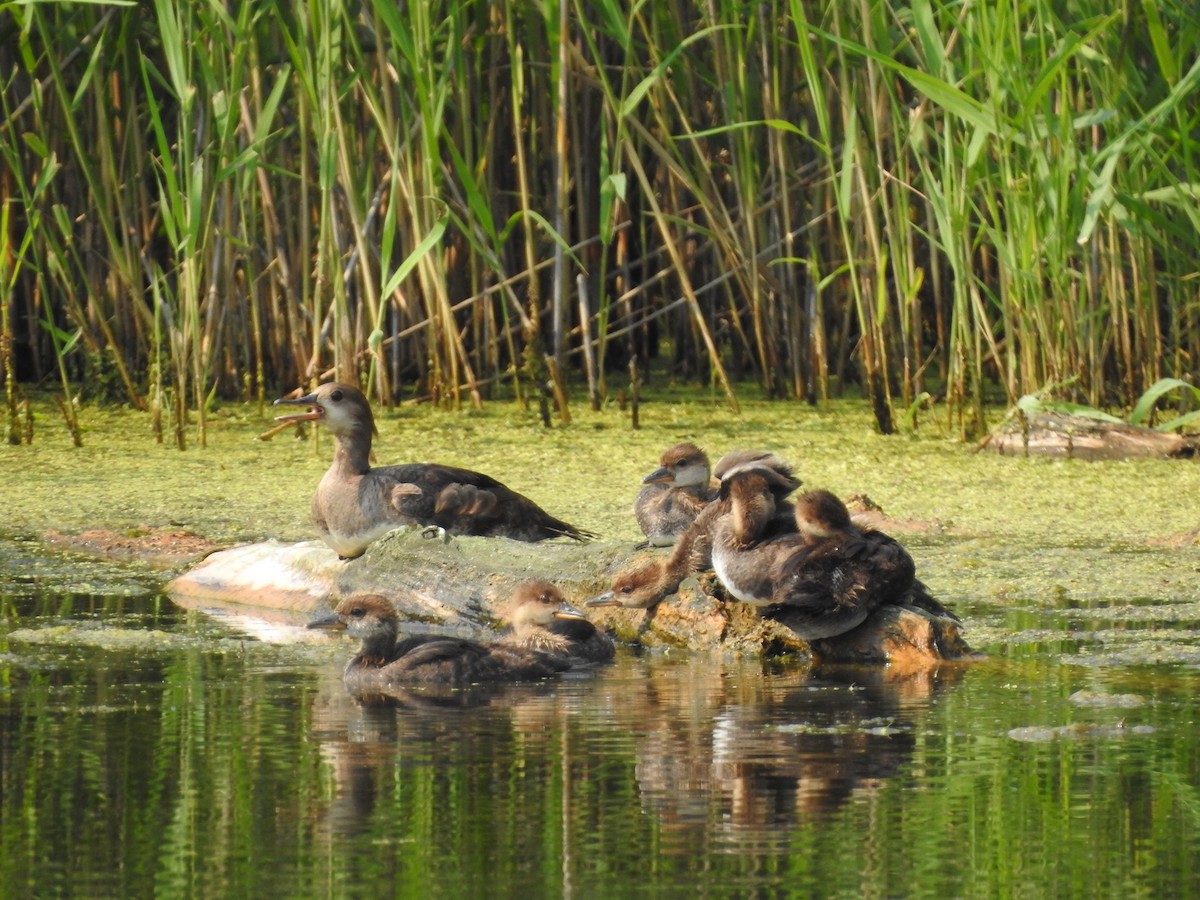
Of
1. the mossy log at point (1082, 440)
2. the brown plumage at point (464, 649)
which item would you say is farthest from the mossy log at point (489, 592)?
the mossy log at point (1082, 440)

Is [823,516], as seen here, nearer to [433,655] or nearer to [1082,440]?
[433,655]

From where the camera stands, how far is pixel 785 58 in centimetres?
936

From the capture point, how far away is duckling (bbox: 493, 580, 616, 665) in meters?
4.88

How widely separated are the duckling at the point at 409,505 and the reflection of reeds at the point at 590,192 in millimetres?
1601

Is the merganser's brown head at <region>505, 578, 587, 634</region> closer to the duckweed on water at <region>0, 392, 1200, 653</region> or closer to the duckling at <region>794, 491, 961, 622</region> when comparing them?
the duckling at <region>794, 491, 961, 622</region>

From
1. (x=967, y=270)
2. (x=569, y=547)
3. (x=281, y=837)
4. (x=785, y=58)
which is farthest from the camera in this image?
(x=785, y=58)

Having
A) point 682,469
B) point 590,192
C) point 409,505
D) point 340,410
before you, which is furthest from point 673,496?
point 590,192

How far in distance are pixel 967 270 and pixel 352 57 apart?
287 centimetres

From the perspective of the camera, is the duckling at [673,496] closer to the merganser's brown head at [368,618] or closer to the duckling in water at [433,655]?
the duckling in water at [433,655]

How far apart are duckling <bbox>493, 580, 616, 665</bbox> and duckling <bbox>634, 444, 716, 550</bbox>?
57 centimetres

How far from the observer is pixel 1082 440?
823cm

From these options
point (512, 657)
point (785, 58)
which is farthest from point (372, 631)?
point (785, 58)

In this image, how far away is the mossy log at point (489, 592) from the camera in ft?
16.2

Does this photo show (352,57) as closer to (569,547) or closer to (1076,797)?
(569,547)
